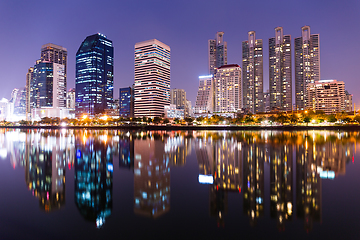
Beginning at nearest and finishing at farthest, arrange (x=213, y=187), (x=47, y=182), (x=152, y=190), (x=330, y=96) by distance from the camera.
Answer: (x=152, y=190) → (x=213, y=187) → (x=47, y=182) → (x=330, y=96)

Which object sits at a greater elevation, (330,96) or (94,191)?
(330,96)

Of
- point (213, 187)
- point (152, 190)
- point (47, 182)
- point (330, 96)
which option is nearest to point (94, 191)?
point (152, 190)

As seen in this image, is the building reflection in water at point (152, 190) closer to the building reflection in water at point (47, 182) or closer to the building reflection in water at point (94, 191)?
the building reflection in water at point (94, 191)

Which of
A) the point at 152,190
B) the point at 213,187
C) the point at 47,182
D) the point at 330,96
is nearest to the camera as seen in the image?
the point at 152,190

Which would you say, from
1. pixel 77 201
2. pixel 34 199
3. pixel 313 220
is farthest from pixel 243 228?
pixel 34 199

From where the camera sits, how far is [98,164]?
18797mm

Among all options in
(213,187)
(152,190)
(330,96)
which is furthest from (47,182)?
(330,96)

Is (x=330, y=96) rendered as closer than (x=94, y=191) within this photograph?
No

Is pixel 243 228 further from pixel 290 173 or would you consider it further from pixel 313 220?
pixel 290 173

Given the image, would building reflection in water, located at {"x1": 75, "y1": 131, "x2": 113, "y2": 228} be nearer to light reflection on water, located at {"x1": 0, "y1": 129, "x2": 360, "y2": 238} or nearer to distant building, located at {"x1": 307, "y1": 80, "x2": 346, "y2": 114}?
light reflection on water, located at {"x1": 0, "y1": 129, "x2": 360, "y2": 238}

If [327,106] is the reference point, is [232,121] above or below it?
below

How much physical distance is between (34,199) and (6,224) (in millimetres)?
2735

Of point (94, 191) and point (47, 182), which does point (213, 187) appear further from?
point (47, 182)

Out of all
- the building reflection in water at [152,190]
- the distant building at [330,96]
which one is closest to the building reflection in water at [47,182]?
the building reflection in water at [152,190]
